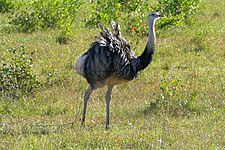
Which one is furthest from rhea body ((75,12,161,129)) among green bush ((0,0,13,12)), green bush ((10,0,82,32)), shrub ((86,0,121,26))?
green bush ((0,0,13,12))

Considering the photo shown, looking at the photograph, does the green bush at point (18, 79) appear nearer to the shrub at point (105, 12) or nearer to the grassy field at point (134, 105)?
the grassy field at point (134, 105)

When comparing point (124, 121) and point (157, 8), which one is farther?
point (157, 8)

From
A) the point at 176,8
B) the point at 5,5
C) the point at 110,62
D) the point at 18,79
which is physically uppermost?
the point at 110,62

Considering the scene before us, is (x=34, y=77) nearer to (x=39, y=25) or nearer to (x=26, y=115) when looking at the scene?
(x=26, y=115)

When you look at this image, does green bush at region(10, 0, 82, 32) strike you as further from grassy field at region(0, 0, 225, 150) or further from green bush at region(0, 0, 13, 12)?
green bush at region(0, 0, 13, 12)

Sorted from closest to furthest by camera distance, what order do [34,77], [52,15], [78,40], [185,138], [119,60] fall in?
[185,138] → [119,60] → [34,77] → [78,40] → [52,15]

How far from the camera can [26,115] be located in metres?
7.74

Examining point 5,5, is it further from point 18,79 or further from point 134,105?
point 134,105

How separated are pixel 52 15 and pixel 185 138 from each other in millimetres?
7457

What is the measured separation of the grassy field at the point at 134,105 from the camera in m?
6.13

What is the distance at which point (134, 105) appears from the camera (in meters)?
7.99

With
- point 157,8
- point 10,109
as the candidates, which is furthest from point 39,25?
point 10,109

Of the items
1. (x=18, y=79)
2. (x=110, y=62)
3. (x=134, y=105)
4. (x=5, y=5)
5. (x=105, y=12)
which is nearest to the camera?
(x=110, y=62)

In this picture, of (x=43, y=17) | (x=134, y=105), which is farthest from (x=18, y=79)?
(x=43, y=17)
